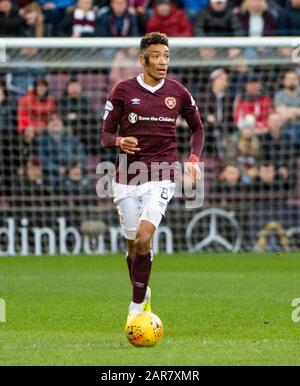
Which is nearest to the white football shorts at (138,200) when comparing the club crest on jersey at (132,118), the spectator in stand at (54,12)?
the club crest on jersey at (132,118)

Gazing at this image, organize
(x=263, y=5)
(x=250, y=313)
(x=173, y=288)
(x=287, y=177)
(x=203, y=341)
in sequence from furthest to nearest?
(x=263, y=5), (x=287, y=177), (x=173, y=288), (x=250, y=313), (x=203, y=341)

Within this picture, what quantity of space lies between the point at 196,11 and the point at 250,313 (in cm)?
1092

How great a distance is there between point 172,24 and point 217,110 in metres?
1.87

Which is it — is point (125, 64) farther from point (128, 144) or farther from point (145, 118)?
point (128, 144)

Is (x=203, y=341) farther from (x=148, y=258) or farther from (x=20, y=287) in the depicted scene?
(x=20, y=287)

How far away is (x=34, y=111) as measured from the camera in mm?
19844

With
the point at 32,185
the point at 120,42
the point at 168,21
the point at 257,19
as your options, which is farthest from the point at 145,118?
the point at 257,19

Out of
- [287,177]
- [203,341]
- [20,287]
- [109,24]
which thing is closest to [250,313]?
[203,341]

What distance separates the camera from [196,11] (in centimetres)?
2153

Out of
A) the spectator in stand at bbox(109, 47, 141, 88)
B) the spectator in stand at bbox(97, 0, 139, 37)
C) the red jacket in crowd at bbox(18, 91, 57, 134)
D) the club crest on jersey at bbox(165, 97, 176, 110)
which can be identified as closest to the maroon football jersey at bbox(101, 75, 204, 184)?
the club crest on jersey at bbox(165, 97, 176, 110)

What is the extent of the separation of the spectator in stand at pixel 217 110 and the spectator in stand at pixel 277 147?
2.21 ft

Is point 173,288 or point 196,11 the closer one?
point 173,288

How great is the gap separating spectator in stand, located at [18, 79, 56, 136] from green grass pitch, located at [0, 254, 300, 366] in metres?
2.75

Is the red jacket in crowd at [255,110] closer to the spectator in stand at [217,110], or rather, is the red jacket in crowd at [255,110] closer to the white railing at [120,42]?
the spectator in stand at [217,110]
